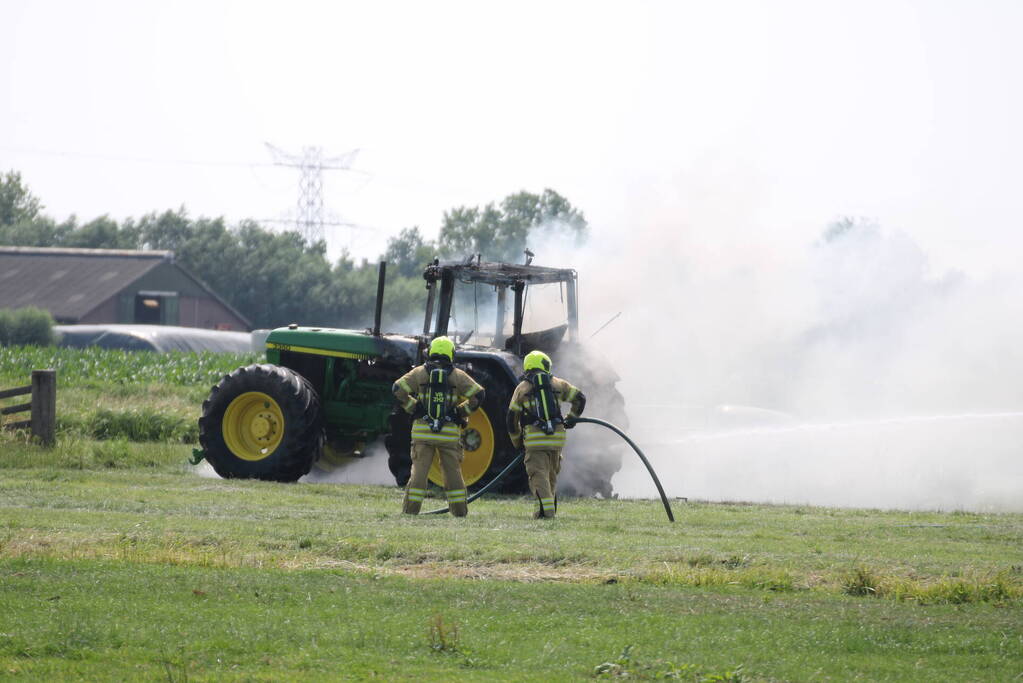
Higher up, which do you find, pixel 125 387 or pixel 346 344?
pixel 346 344

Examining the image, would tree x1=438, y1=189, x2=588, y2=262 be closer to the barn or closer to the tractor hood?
the barn

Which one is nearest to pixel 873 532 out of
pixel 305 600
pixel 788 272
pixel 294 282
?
pixel 305 600

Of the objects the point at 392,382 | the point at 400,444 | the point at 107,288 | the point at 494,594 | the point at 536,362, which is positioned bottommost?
the point at 494,594

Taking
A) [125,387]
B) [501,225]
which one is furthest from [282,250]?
[125,387]

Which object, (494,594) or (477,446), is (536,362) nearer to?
(477,446)

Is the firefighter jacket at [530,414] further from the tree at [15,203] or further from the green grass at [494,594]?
the tree at [15,203]

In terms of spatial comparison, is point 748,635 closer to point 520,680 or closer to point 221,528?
point 520,680

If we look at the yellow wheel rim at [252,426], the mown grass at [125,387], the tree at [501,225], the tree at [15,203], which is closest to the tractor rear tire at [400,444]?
the yellow wheel rim at [252,426]

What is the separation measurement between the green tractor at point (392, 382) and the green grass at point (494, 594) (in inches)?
113

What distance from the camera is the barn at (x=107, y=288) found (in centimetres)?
7044

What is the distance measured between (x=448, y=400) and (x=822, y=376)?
808 inches

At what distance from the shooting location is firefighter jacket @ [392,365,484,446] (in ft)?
48.7

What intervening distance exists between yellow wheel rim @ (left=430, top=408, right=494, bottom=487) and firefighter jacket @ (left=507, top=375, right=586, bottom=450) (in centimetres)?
172

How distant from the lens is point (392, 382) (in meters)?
18.5
